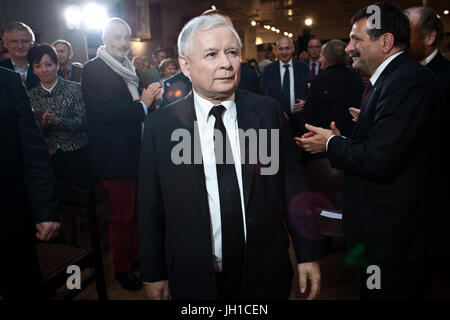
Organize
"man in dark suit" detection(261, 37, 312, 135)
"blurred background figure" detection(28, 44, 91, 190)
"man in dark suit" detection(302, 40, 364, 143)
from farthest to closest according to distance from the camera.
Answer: "man in dark suit" detection(261, 37, 312, 135) < "man in dark suit" detection(302, 40, 364, 143) < "blurred background figure" detection(28, 44, 91, 190)

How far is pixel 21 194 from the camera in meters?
1.55

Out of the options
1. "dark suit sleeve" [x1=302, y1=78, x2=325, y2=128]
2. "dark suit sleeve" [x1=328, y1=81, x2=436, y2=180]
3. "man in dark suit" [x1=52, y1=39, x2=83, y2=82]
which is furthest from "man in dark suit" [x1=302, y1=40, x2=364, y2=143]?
"man in dark suit" [x1=52, y1=39, x2=83, y2=82]

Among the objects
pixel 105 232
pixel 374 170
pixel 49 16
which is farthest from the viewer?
pixel 49 16

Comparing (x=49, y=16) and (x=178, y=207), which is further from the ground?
(x=49, y=16)

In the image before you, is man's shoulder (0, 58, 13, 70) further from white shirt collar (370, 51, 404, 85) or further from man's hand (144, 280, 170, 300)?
white shirt collar (370, 51, 404, 85)

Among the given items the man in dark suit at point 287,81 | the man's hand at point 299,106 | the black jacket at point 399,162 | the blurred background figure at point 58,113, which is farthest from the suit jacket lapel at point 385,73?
the man in dark suit at point 287,81

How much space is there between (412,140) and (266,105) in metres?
0.65

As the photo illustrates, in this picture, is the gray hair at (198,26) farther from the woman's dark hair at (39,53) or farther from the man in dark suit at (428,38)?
the woman's dark hair at (39,53)

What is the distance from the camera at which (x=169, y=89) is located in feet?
8.54

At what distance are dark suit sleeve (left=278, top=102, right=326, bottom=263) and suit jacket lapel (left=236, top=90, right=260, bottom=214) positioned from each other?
125mm

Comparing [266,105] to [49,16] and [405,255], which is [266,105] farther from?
[49,16]

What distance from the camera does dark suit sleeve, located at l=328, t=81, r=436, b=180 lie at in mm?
1428

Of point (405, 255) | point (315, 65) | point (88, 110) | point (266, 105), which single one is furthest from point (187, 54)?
point (315, 65)

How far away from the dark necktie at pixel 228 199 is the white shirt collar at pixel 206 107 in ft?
0.09
